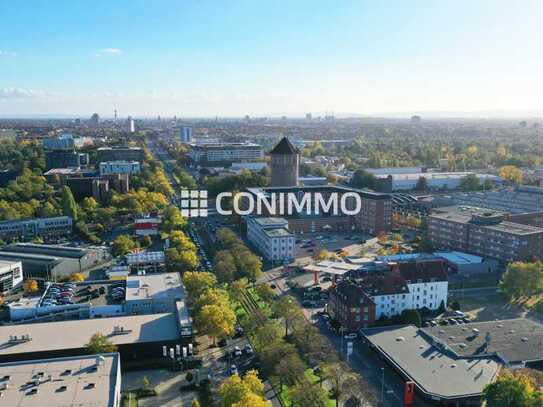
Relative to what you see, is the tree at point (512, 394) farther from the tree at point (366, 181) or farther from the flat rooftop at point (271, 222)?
the tree at point (366, 181)

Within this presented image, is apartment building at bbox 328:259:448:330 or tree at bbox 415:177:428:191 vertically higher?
tree at bbox 415:177:428:191

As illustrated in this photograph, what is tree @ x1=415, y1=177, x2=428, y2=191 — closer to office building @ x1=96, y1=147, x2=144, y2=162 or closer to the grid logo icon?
the grid logo icon

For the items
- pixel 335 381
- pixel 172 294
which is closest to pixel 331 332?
pixel 335 381

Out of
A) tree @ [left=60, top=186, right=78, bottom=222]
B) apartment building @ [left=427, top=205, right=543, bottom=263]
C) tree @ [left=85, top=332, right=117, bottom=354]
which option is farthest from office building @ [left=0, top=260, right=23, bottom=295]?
apartment building @ [left=427, top=205, right=543, bottom=263]

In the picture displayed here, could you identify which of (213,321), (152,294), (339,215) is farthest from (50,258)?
(339,215)

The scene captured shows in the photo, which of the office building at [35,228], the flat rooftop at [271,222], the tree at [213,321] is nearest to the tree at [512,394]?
the tree at [213,321]

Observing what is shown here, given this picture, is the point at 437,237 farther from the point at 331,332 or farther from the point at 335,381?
the point at 335,381
